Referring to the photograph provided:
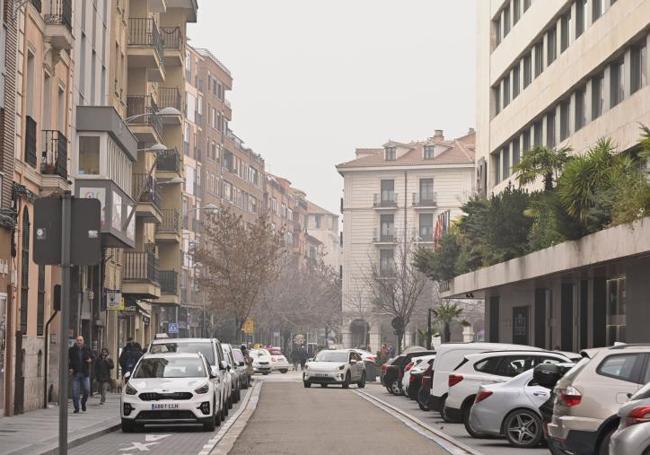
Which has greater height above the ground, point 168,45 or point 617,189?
point 168,45

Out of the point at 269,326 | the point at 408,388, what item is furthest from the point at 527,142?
the point at 269,326

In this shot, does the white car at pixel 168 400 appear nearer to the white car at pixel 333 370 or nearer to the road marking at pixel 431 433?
the road marking at pixel 431 433

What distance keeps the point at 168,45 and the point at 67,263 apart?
53456 millimetres

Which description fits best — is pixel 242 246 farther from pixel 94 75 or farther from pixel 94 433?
pixel 94 433

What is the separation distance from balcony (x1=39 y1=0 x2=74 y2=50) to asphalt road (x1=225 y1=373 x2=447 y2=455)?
988 centimetres

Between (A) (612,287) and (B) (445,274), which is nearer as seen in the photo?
(A) (612,287)

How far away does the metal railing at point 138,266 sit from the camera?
56.7 m

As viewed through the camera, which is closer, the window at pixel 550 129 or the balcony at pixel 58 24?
the balcony at pixel 58 24

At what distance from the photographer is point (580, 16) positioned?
4650 cm

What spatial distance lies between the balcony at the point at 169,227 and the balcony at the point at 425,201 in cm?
6431

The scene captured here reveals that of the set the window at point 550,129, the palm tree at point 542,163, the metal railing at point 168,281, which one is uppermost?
the window at point 550,129

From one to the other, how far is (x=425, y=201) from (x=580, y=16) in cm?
8711

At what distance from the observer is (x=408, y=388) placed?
4375 centimetres

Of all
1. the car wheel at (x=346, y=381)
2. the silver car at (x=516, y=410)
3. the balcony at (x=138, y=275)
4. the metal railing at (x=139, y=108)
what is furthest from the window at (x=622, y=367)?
the car wheel at (x=346, y=381)
